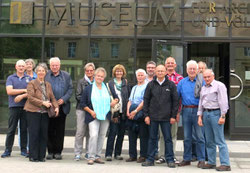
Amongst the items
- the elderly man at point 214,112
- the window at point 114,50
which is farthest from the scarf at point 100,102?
the window at point 114,50

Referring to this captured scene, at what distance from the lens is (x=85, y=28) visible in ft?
36.1

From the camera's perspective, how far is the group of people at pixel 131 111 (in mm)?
6902

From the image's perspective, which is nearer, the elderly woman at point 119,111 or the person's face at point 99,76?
the person's face at point 99,76

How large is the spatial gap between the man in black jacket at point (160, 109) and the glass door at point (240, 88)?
416cm

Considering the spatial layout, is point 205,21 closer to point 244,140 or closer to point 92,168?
point 244,140

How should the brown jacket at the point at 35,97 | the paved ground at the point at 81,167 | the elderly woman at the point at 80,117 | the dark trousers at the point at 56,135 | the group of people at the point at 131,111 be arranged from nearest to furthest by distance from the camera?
1. the paved ground at the point at 81,167
2. the group of people at the point at 131,111
3. the brown jacket at the point at 35,97
4. the elderly woman at the point at 80,117
5. the dark trousers at the point at 56,135

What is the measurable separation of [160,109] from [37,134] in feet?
7.63

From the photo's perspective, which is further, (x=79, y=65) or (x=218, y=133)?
(x=79, y=65)

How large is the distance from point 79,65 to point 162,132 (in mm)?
4520

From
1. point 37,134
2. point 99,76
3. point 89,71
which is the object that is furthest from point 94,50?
→ point 37,134

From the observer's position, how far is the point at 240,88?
34.9 ft

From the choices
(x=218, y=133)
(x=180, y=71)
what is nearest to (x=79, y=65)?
(x=180, y=71)

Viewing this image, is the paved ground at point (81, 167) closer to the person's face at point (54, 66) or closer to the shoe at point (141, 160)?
the shoe at point (141, 160)

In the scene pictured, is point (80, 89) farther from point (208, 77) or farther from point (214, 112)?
point (214, 112)
